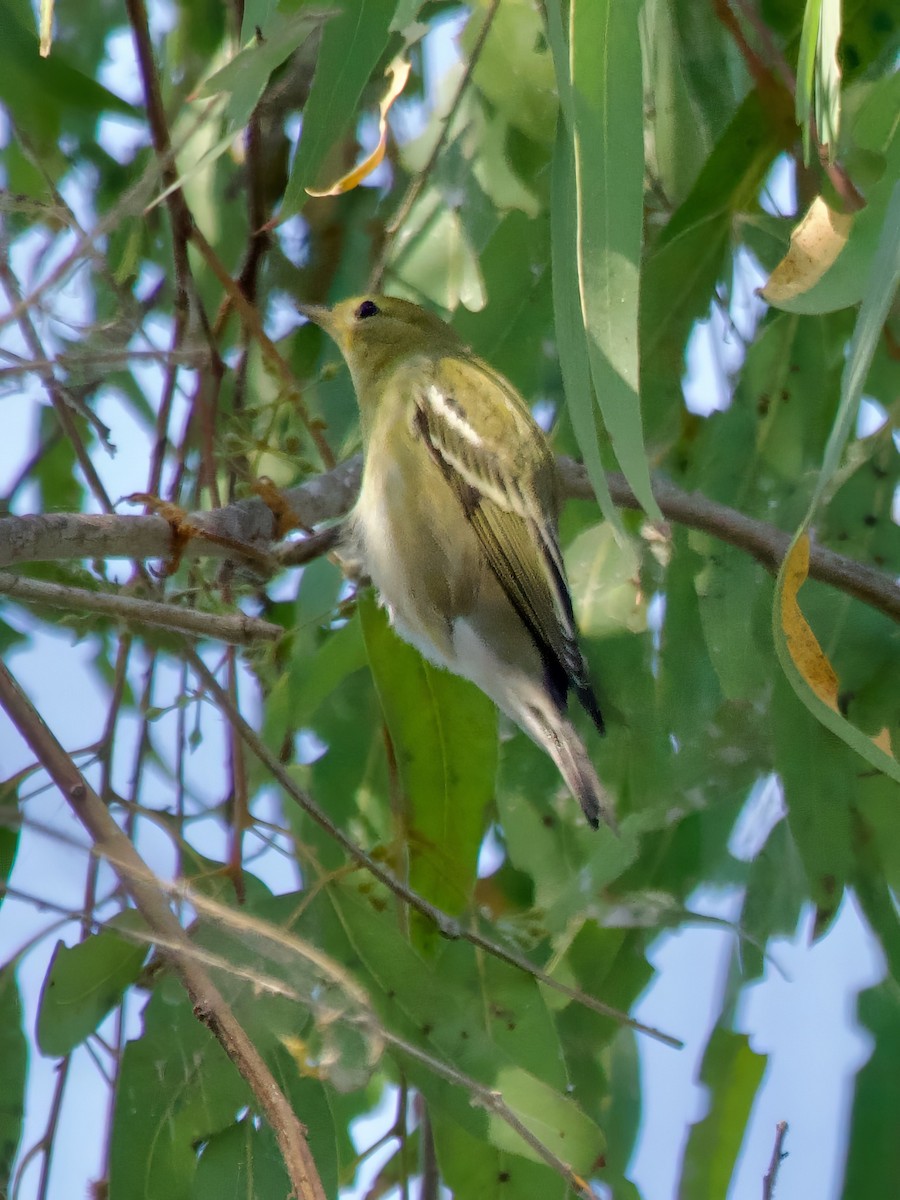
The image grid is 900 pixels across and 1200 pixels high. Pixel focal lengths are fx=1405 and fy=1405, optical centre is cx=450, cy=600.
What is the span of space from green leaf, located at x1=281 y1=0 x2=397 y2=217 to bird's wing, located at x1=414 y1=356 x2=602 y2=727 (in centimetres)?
61

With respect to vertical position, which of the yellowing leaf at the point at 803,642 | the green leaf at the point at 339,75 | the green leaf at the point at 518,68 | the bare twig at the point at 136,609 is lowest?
the yellowing leaf at the point at 803,642

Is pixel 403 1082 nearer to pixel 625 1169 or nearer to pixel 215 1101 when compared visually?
pixel 215 1101

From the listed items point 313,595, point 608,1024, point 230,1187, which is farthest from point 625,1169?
point 313,595

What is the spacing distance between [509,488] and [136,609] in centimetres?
72

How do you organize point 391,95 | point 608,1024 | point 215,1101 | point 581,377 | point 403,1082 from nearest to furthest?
1. point 581,377
2. point 391,95
3. point 215,1101
4. point 403,1082
5. point 608,1024

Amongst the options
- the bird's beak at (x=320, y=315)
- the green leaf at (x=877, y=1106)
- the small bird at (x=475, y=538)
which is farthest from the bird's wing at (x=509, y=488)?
the green leaf at (x=877, y=1106)

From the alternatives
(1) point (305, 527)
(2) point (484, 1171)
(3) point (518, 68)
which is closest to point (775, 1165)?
(2) point (484, 1171)

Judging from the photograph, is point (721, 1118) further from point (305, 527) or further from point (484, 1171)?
point (305, 527)

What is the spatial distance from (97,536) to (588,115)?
2.03 feet

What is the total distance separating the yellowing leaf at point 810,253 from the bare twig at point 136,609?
0.66 m

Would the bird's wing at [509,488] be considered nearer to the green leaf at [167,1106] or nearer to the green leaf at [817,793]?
the green leaf at [817,793]

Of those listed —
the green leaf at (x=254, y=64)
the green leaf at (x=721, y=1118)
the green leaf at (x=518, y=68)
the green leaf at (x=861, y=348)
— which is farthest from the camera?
the green leaf at (x=518, y=68)

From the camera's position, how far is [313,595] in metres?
2.17

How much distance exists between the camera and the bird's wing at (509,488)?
188cm
